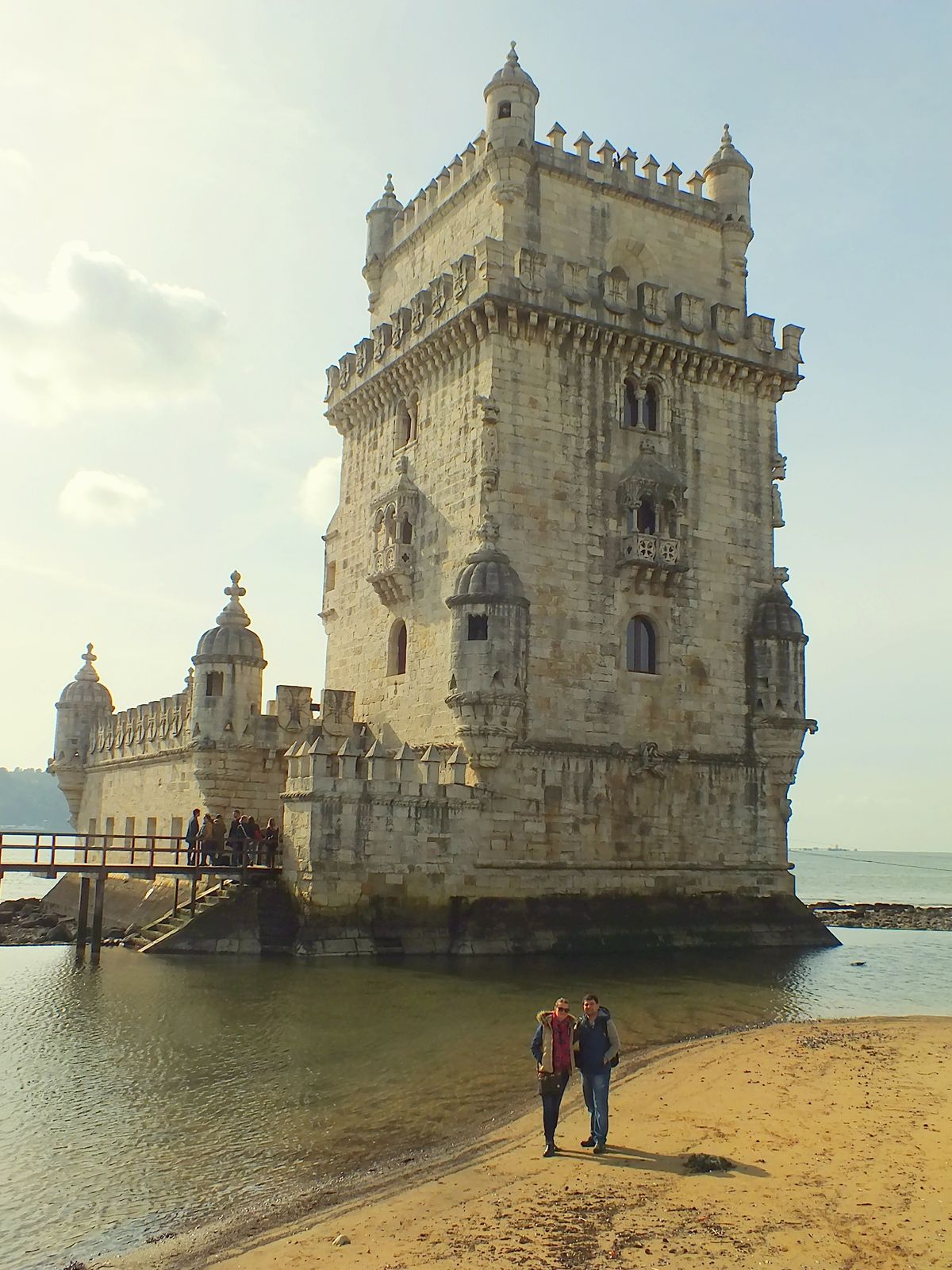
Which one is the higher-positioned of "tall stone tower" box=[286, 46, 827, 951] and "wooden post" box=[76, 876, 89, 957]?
"tall stone tower" box=[286, 46, 827, 951]

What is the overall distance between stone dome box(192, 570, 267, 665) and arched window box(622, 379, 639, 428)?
11819 millimetres

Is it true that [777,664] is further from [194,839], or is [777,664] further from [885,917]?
[885,917]

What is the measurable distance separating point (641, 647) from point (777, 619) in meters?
4.05

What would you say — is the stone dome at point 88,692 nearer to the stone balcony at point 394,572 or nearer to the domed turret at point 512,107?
the stone balcony at point 394,572

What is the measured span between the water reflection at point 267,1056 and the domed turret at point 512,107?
791 inches

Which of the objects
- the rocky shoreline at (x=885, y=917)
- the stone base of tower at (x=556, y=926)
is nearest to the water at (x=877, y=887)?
the rocky shoreline at (x=885, y=917)

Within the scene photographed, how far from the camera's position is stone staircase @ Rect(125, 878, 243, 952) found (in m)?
25.0

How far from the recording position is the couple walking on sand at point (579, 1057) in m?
11.0

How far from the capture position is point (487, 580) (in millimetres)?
25656

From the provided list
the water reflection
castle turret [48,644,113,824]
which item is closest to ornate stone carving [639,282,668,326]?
the water reflection

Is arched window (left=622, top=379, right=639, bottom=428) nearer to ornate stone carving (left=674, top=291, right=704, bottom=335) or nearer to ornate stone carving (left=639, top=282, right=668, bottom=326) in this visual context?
ornate stone carving (left=639, top=282, right=668, bottom=326)

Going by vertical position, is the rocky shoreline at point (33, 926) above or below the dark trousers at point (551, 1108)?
below

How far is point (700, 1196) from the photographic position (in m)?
9.83

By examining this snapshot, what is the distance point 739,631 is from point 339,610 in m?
11.7
